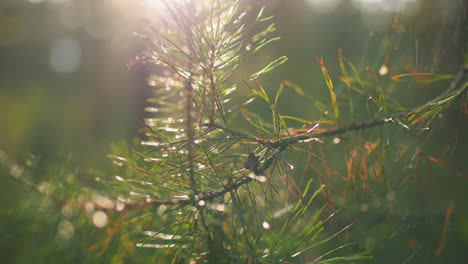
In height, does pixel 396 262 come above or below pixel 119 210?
below

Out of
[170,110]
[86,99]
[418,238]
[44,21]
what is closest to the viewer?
[170,110]

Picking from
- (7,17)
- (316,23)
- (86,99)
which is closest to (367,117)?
(316,23)

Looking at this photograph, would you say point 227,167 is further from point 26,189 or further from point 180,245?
point 26,189

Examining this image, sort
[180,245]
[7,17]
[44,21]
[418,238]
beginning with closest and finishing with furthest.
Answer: [180,245] → [418,238] → [7,17] → [44,21]

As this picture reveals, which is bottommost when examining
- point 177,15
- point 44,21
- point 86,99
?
point 86,99

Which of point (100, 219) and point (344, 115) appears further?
point (344, 115)

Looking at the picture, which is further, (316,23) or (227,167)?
(316,23)
